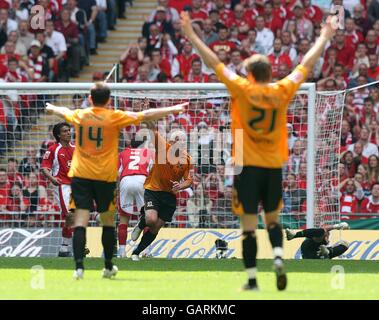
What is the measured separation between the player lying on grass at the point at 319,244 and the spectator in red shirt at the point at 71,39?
9.41 metres

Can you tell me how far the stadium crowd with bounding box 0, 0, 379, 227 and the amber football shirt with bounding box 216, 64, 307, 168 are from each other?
8044 mm

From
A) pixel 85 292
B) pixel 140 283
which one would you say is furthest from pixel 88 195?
pixel 85 292

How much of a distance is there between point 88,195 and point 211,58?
7.93ft

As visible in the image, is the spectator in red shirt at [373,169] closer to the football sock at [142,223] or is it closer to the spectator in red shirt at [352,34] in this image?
the spectator in red shirt at [352,34]

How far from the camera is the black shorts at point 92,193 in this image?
41.2ft

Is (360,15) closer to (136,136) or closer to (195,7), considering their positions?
(195,7)

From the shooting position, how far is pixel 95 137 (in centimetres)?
1258

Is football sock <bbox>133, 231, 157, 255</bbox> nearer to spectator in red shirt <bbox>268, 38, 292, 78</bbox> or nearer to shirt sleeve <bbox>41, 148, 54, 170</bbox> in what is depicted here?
shirt sleeve <bbox>41, 148, 54, 170</bbox>

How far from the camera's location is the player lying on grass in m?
17.0

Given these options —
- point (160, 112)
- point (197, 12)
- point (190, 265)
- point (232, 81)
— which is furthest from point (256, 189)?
point (197, 12)

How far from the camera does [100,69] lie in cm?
2606

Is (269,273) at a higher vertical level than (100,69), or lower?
lower

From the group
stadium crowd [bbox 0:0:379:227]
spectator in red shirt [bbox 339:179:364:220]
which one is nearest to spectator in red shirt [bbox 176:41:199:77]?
stadium crowd [bbox 0:0:379:227]

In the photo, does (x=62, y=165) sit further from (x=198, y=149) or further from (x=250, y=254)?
(x=250, y=254)
